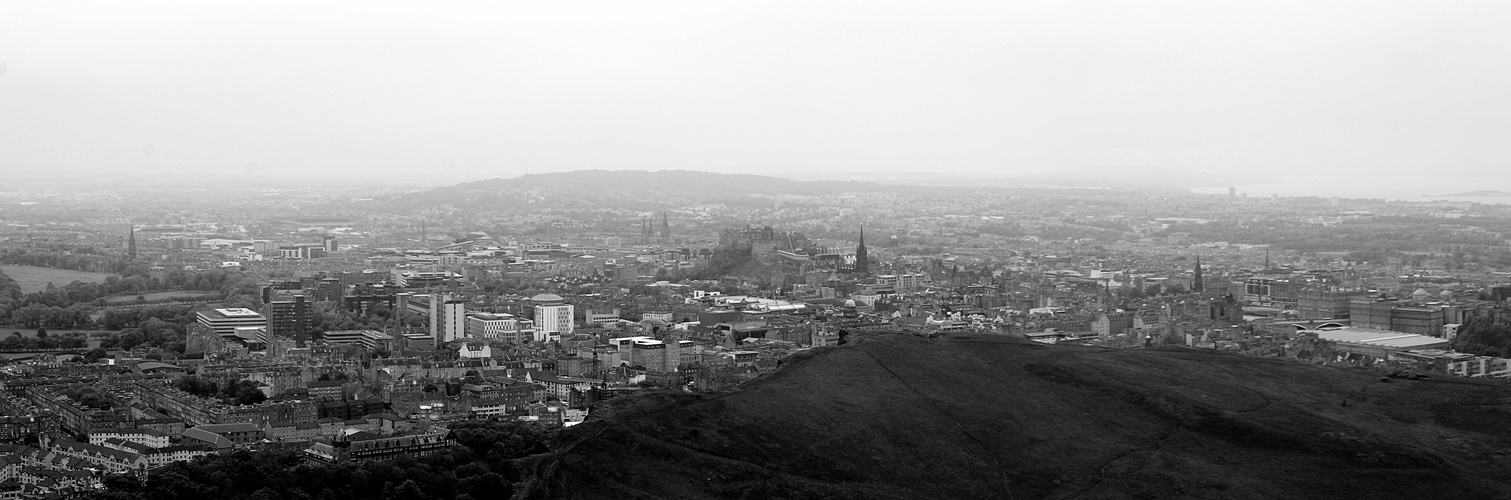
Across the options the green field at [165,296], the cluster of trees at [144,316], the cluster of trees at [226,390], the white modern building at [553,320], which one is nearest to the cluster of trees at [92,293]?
the cluster of trees at [144,316]

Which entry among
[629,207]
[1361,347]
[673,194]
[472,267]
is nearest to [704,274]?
[472,267]

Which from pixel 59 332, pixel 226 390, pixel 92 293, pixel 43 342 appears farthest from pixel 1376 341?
pixel 92 293

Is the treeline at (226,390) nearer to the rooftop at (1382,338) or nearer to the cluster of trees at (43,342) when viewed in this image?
the cluster of trees at (43,342)

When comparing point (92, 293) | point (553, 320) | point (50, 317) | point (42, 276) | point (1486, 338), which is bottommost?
point (42, 276)

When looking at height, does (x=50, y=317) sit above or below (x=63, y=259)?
above

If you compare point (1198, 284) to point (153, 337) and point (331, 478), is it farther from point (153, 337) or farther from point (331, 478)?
point (331, 478)

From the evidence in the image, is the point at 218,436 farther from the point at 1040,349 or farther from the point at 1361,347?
the point at 1361,347

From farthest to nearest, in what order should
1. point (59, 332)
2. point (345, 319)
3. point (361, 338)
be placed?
point (345, 319) < point (59, 332) < point (361, 338)
